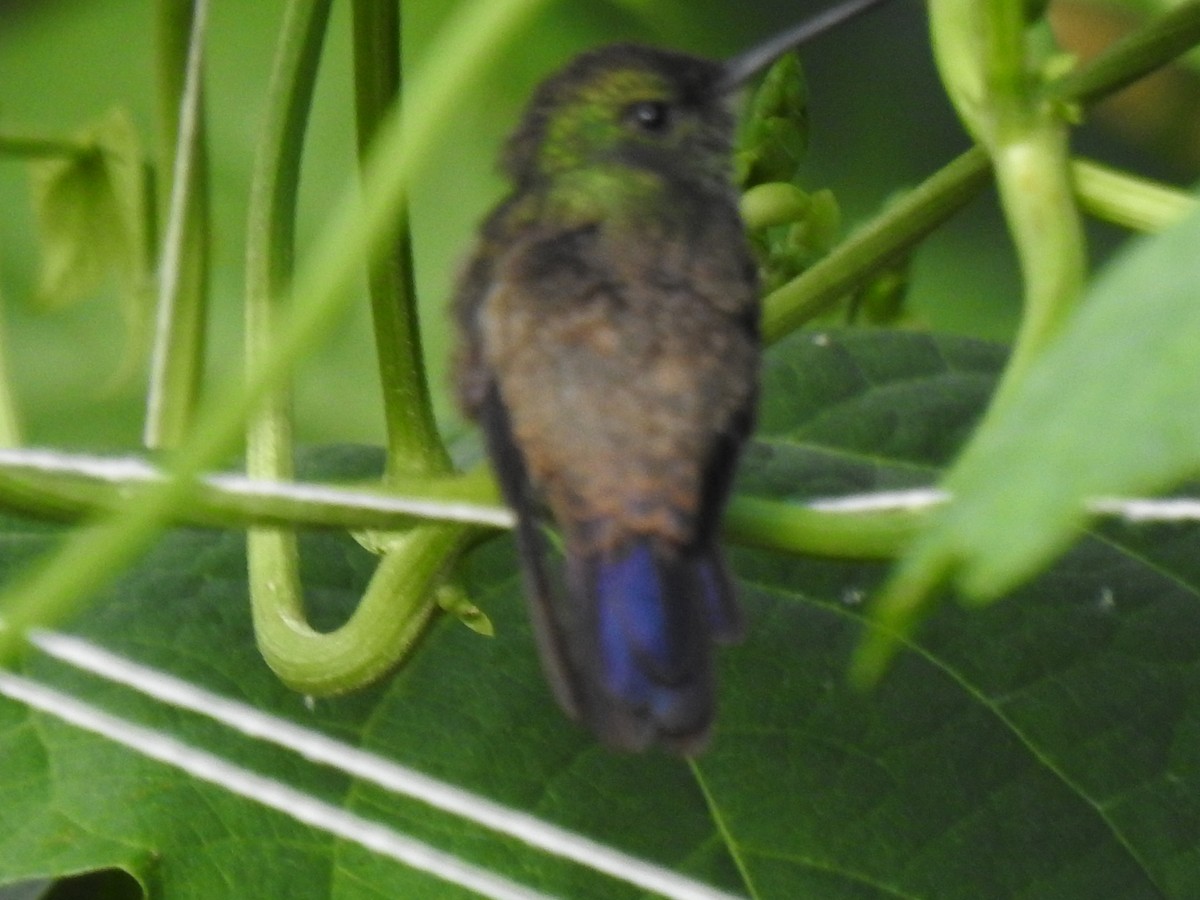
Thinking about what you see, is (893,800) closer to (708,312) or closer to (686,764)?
(686,764)

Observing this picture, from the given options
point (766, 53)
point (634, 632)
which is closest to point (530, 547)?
point (634, 632)

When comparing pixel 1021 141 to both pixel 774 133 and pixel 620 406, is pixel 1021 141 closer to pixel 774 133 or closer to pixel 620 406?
pixel 620 406

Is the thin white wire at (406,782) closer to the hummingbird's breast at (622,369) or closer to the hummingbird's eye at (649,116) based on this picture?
the hummingbird's breast at (622,369)

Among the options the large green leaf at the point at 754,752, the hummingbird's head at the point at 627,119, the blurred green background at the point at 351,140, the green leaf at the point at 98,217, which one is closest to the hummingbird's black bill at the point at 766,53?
the hummingbird's head at the point at 627,119

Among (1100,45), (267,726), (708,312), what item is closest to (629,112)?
(708,312)

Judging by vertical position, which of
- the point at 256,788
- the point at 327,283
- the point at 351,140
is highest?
the point at 327,283

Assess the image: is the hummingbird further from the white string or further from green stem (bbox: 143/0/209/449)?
green stem (bbox: 143/0/209/449)
